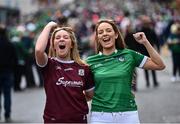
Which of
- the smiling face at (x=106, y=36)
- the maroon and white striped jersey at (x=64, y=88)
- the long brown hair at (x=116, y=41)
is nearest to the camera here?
the maroon and white striped jersey at (x=64, y=88)

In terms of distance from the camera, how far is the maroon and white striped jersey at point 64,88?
243 inches

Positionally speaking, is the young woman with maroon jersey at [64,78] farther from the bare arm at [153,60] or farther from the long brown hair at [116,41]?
the bare arm at [153,60]

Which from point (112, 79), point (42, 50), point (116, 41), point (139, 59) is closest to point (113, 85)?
point (112, 79)

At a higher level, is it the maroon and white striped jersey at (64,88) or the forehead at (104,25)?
the forehead at (104,25)

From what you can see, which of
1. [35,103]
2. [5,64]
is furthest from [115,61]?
[35,103]

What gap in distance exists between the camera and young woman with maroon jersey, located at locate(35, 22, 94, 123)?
6.19m

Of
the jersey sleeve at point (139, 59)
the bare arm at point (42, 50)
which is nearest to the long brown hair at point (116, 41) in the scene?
the jersey sleeve at point (139, 59)

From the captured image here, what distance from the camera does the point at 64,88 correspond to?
6207 millimetres

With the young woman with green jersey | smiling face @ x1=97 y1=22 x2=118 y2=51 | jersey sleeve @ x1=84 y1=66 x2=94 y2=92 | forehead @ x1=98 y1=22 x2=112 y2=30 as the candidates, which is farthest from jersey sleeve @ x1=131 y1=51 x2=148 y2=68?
jersey sleeve @ x1=84 y1=66 x2=94 y2=92

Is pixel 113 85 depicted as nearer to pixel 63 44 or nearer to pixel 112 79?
pixel 112 79

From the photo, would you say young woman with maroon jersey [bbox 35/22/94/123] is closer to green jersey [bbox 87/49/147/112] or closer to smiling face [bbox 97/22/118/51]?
green jersey [bbox 87/49/147/112]

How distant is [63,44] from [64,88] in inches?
16.9

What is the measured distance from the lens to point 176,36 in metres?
18.8

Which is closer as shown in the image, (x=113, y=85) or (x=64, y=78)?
(x=64, y=78)
